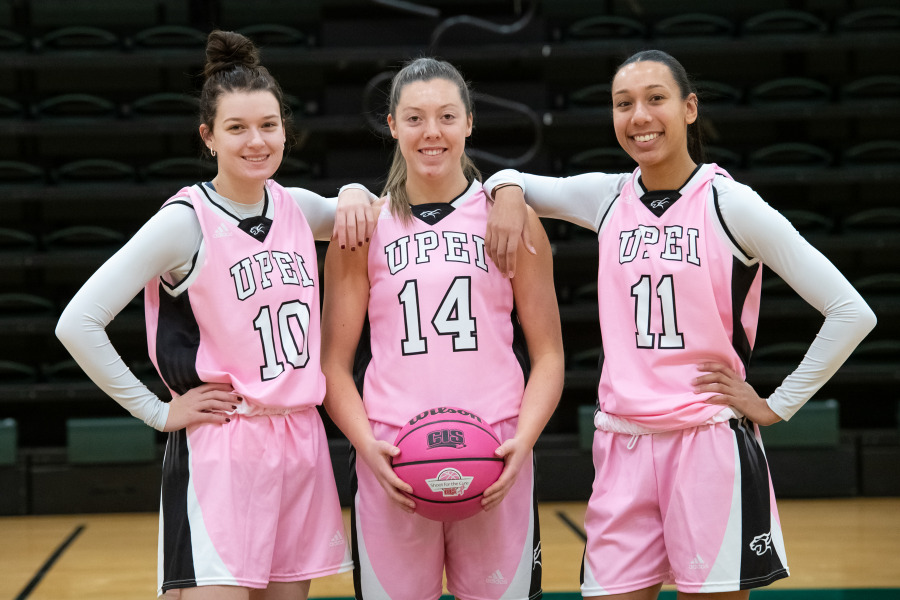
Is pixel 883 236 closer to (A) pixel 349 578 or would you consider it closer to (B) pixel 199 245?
(A) pixel 349 578

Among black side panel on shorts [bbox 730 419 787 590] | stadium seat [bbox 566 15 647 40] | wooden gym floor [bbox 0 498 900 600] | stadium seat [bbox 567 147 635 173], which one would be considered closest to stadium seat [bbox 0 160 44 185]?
wooden gym floor [bbox 0 498 900 600]

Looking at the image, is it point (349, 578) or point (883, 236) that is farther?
point (883, 236)

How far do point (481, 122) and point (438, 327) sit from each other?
4315 millimetres

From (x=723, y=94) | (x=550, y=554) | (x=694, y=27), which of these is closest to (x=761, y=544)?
(x=550, y=554)

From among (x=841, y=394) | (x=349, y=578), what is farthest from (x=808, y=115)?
(x=349, y=578)

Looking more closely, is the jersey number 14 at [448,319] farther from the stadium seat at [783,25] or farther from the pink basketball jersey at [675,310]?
the stadium seat at [783,25]

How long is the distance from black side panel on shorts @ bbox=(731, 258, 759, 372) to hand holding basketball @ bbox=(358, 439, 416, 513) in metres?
0.76

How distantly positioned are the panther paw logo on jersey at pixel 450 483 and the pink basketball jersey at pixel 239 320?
0.35 meters

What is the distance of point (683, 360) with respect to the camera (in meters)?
2.03

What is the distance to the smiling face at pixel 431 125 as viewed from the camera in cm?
206

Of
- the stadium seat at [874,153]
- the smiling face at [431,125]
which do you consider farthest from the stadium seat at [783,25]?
the smiling face at [431,125]

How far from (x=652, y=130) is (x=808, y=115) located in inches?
181

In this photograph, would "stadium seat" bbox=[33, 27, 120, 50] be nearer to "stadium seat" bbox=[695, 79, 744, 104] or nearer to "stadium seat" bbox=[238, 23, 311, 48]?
"stadium seat" bbox=[238, 23, 311, 48]

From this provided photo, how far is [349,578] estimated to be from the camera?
403cm
